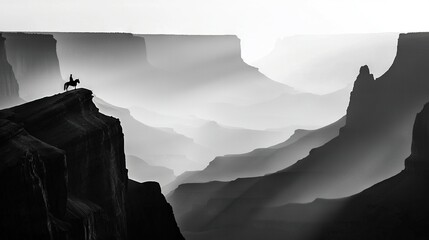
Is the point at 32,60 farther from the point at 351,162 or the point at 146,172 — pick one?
the point at 351,162

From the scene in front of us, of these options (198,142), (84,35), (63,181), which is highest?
(84,35)

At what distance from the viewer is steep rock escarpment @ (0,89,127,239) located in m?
40.7

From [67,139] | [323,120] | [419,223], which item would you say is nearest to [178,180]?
[419,223]

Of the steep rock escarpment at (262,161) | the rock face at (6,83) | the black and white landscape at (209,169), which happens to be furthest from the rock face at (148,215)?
the rock face at (6,83)

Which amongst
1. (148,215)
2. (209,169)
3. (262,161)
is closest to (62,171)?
(148,215)

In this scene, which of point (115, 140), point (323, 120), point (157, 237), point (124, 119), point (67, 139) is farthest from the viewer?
point (323, 120)

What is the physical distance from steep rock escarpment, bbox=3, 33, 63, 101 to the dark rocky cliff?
343ft

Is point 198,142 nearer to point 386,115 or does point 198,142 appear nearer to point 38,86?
point 38,86

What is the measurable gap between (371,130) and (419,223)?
101 ft

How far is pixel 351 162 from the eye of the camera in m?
87.9

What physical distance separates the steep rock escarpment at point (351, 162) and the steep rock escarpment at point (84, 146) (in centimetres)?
3008

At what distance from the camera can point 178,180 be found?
357 feet

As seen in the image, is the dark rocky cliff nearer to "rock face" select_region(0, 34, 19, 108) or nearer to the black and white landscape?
the black and white landscape

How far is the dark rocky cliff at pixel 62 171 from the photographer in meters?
33.1
